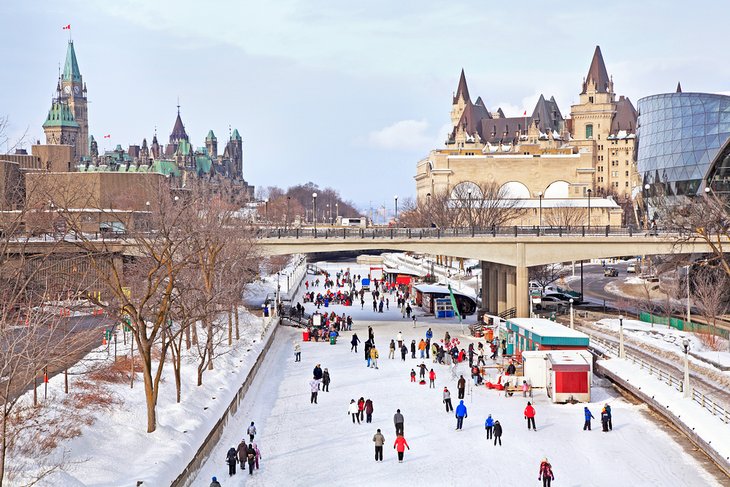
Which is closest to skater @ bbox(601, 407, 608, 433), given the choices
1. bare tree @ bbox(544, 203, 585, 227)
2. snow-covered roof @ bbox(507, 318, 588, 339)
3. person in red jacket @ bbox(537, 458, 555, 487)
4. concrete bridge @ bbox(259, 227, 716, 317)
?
person in red jacket @ bbox(537, 458, 555, 487)

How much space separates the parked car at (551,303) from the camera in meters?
55.3

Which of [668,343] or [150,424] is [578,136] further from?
[150,424]

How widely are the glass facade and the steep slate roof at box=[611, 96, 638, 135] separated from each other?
9431cm

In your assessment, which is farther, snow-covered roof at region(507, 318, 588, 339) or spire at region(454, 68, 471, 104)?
spire at region(454, 68, 471, 104)

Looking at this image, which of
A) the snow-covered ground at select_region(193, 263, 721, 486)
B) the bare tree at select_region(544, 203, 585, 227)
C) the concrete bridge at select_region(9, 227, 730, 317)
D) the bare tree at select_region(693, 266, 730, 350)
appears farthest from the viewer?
the bare tree at select_region(544, 203, 585, 227)

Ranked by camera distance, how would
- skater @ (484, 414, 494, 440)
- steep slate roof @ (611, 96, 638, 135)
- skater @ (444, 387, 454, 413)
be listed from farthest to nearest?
steep slate roof @ (611, 96, 638, 135) < skater @ (444, 387, 454, 413) < skater @ (484, 414, 494, 440)

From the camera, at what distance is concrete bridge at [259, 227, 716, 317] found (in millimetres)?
49219

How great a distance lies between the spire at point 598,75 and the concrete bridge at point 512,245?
5121 inches

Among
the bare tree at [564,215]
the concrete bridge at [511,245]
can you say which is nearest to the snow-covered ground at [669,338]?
the concrete bridge at [511,245]

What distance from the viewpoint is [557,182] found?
146625 millimetres

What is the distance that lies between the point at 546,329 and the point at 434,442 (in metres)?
11.3

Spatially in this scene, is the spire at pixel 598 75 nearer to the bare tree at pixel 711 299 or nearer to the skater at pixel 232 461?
the bare tree at pixel 711 299

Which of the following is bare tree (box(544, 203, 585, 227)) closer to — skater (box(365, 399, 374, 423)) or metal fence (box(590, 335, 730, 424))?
metal fence (box(590, 335, 730, 424))

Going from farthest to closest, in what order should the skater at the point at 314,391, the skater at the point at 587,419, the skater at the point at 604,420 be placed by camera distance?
1. the skater at the point at 314,391
2. the skater at the point at 587,419
3. the skater at the point at 604,420
